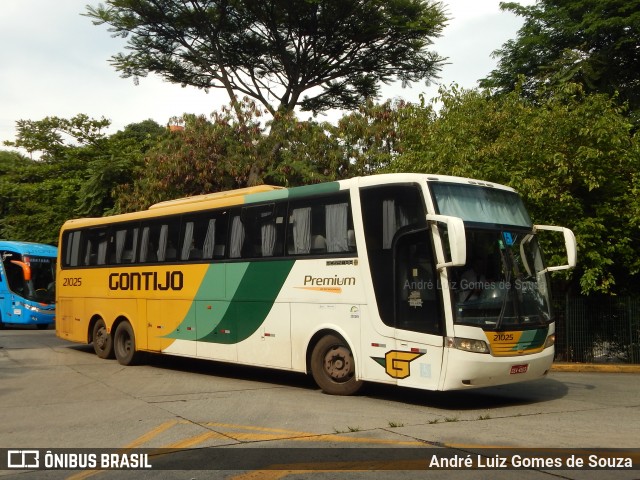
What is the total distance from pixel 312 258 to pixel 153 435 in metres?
4.45

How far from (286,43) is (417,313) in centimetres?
1889

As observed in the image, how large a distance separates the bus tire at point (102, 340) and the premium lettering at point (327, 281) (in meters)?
7.02

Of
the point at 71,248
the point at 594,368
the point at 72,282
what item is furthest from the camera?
the point at 71,248

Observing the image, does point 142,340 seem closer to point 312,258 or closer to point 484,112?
point 312,258

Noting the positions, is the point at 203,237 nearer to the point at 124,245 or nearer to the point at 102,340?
the point at 124,245

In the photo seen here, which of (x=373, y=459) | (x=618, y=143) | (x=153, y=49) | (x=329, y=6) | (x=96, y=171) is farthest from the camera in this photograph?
(x=96, y=171)

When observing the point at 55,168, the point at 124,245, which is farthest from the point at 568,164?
the point at 55,168

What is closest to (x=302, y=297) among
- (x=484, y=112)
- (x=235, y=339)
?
(x=235, y=339)

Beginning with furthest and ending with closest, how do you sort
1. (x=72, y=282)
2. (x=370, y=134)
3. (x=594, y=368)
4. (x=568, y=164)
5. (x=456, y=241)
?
(x=370, y=134) < (x=72, y=282) < (x=594, y=368) < (x=568, y=164) < (x=456, y=241)

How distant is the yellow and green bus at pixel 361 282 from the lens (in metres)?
10.1

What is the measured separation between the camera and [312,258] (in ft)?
39.4

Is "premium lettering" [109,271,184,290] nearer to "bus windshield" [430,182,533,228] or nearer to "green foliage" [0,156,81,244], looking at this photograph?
"bus windshield" [430,182,533,228]

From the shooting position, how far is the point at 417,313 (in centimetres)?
1036

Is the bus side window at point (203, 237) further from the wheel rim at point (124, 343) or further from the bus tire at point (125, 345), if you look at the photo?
the wheel rim at point (124, 343)
